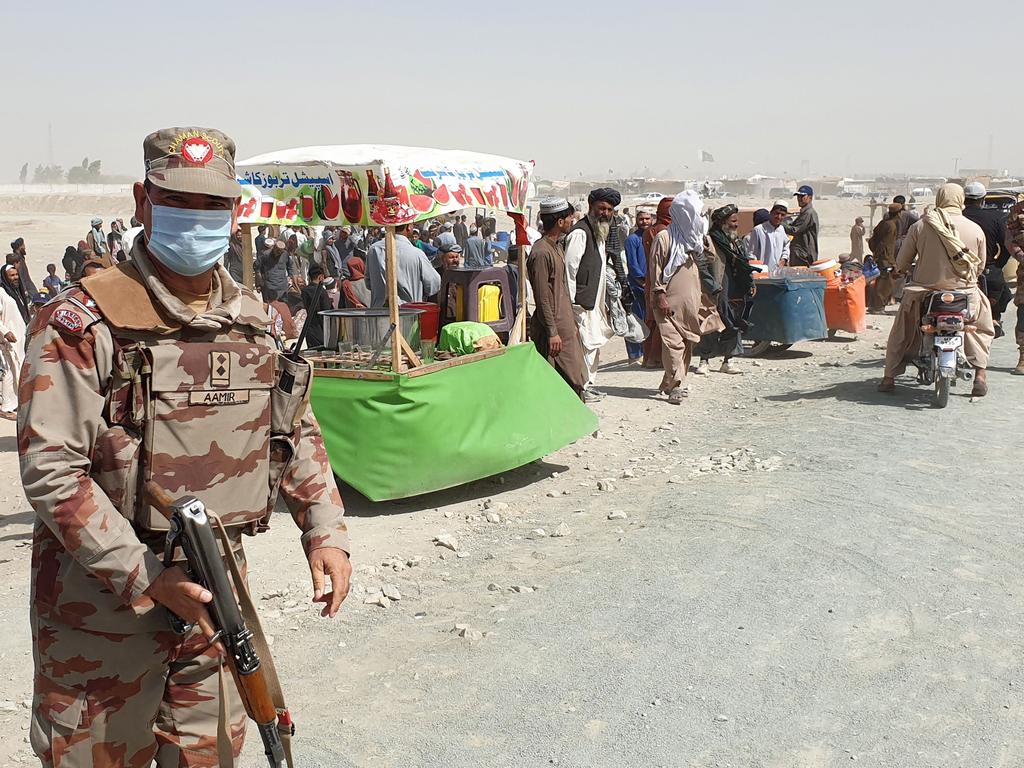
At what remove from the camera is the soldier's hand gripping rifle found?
2107 millimetres

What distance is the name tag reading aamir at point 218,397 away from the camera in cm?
230

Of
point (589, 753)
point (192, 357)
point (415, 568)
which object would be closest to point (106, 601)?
point (192, 357)

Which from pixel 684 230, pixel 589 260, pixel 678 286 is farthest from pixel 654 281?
pixel 589 260

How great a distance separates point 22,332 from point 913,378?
27.4 feet

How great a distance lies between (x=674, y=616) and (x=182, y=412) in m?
2.81

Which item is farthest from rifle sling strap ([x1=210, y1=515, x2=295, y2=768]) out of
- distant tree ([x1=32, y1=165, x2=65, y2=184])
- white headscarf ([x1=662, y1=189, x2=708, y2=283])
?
distant tree ([x1=32, y1=165, x2=65, y2=184])

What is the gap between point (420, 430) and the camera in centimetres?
632

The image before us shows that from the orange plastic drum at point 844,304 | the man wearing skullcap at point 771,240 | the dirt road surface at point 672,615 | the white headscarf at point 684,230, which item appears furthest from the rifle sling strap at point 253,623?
the man wearing skullcap at point 771,240

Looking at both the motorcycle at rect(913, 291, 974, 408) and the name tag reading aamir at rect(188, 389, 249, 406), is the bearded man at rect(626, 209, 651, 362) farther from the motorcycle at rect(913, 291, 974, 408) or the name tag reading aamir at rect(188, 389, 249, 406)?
the name tag reading aamir at rect(188, 389, 249, 406)

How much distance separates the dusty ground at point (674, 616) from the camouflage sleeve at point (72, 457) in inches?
64.9

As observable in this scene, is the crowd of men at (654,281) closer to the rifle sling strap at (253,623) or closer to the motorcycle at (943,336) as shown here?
the motorcycle at (943,336)

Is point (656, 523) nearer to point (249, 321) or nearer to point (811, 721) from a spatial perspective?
point (811, 721)

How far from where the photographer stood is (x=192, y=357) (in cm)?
230

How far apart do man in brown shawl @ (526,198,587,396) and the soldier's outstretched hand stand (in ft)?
17.1
